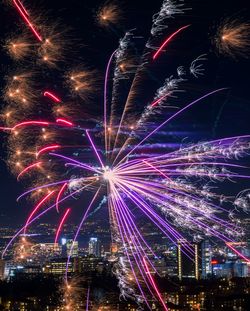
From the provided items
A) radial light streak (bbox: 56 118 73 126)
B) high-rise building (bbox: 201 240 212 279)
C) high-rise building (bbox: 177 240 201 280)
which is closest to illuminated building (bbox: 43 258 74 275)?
high-rise building (bbox: 177 240 201 280)

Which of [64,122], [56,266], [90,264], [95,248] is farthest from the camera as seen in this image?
[95,248]

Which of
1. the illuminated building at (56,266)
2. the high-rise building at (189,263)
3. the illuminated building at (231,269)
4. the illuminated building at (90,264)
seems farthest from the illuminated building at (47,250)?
the illuminated building at (231,269)

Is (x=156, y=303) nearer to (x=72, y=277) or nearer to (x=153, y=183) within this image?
(x=72, y=277)

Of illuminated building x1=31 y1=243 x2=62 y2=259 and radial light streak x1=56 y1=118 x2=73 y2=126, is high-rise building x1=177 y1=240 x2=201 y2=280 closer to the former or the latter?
illuminated building x1=31 y1=243 x2=62 y2=259

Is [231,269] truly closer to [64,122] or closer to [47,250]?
→ [47,250]

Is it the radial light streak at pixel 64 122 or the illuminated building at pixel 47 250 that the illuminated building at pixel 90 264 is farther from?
the radial light streak at pixel 64 122

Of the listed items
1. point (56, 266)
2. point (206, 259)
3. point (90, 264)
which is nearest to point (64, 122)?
point (90, 264)

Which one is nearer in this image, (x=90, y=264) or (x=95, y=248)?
(x=90, y=264)
